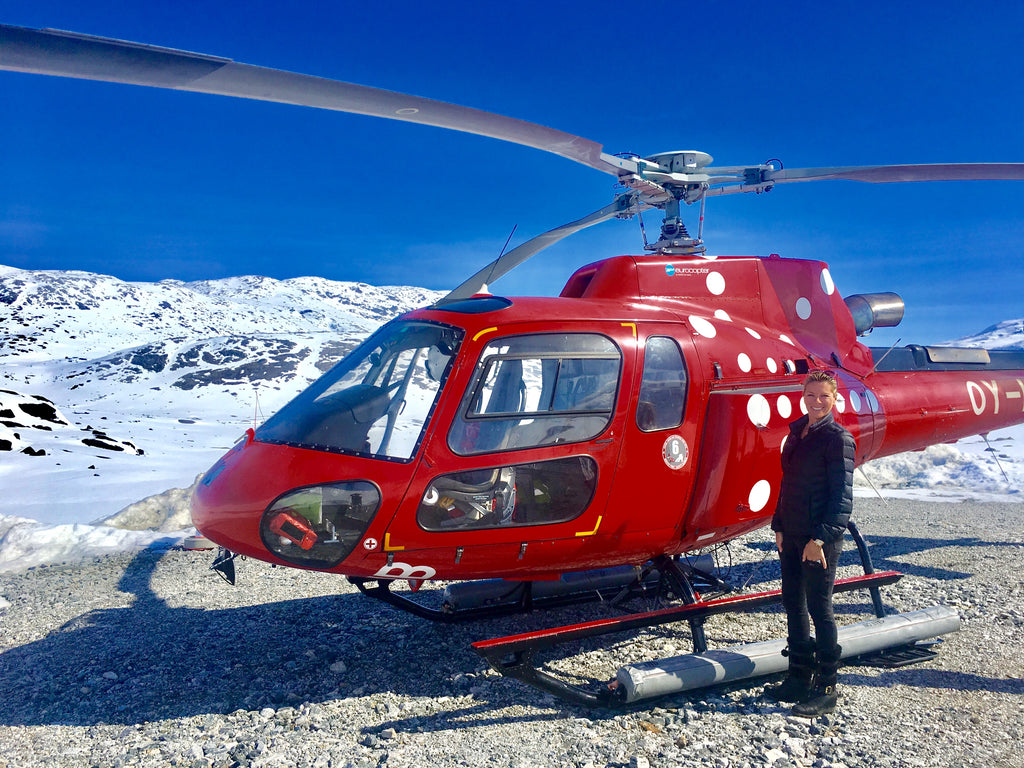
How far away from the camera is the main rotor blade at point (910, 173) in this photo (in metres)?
5.32

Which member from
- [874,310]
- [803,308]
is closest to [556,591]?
[803,308]

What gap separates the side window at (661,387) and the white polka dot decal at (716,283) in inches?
42.9

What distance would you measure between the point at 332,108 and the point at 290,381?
25213mm

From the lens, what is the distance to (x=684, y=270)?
5.32 metres

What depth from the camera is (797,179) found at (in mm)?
5430

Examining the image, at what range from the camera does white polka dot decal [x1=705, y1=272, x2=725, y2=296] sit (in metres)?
5.40

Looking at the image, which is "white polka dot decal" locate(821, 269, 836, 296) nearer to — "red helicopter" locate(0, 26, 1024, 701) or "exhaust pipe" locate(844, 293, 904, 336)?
"exhaust pipe" locate(844, 293, 904, 336)

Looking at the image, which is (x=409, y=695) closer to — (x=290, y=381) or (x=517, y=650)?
(x=517, y=650)

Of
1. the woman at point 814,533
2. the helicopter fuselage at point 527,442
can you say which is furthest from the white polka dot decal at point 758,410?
the woman at point 814,533

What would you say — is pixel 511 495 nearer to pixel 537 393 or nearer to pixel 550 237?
pixel 537 393

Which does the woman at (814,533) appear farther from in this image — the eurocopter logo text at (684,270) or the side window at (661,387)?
the eurocopter logo text at (684,270)

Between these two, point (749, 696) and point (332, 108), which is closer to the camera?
point (332, 108)

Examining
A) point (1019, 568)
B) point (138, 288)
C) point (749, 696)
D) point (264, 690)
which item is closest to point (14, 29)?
point (264, 690)

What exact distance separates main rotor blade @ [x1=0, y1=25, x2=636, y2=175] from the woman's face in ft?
7.46
